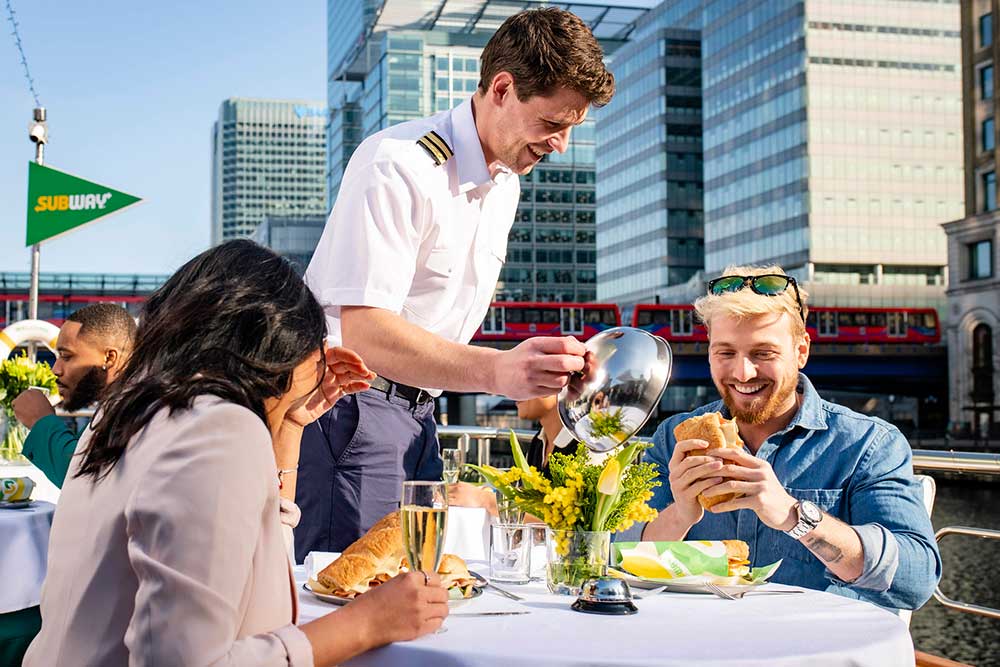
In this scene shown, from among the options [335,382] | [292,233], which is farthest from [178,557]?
[292,233]

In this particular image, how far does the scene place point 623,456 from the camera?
202 cm

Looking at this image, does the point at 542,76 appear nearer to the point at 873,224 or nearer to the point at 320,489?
the point at 320,489

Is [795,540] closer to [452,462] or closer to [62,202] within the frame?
[452,462]

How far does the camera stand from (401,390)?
294 cm

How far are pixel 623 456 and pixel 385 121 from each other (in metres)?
80.5

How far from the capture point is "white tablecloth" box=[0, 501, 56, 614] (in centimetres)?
367

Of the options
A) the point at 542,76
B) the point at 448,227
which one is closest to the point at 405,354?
the point at 448,227

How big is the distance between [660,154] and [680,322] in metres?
38.9

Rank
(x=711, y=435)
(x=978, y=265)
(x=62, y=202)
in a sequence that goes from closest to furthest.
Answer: (x=711, y=435)
(x=62, y=202)
(x=978, y=265)

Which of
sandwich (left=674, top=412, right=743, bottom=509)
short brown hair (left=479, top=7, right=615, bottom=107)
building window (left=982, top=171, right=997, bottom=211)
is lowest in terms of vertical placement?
sandwich (left=674, top=412, right=743, bottom=509)

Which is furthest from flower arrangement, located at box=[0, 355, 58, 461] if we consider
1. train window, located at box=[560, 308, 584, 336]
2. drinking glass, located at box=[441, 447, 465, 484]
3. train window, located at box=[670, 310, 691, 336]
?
train window, located at box=[670, 310, 691, 336]

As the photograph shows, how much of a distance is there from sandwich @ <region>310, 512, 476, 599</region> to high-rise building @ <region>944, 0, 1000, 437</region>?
46.3 metres

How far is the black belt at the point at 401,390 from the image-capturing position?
2869 mm

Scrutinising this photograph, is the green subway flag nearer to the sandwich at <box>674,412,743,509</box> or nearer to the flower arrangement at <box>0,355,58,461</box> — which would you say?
the flower arrangement at <box>0,355,58,461</box>
